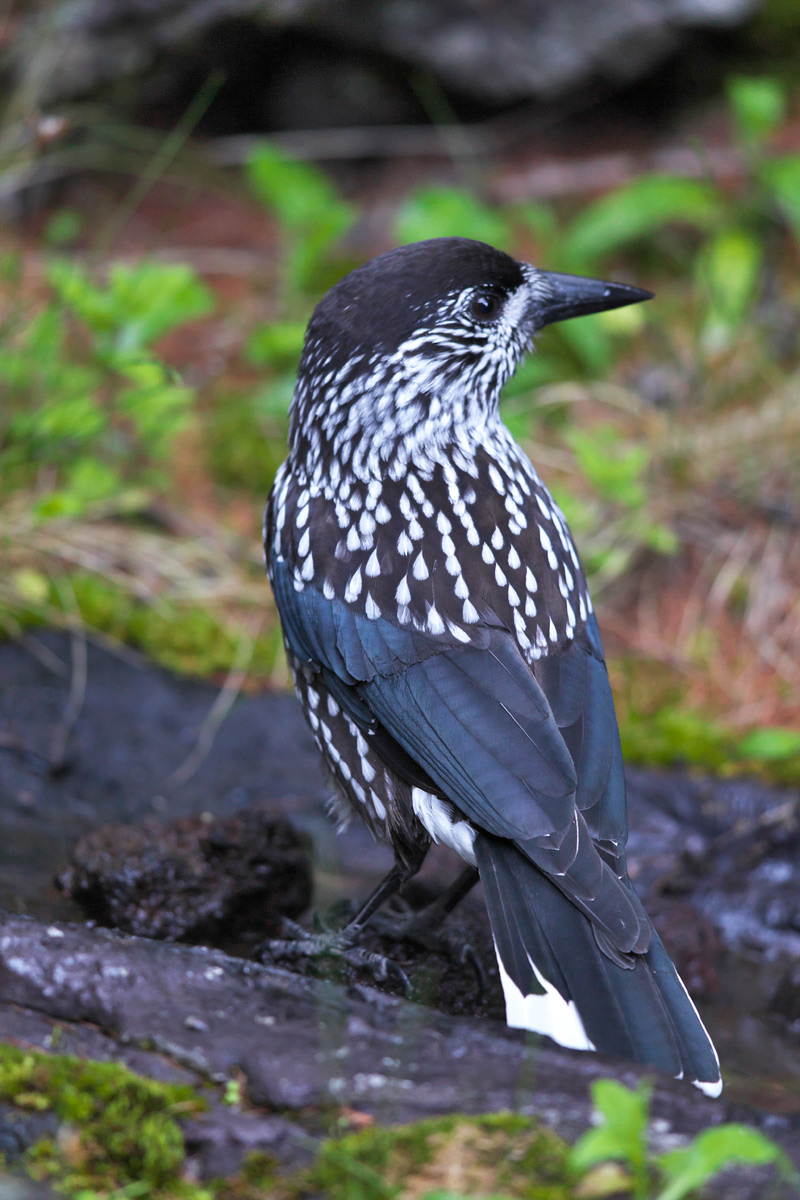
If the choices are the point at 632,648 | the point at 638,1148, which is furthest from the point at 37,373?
the point at 638,1148

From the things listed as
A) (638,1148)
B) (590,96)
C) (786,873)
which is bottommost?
(638,1148)

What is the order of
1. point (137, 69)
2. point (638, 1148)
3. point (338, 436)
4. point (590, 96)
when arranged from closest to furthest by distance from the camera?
point (638, 1148) < point (338, 436) < point (137, 69) < point (590, 96)

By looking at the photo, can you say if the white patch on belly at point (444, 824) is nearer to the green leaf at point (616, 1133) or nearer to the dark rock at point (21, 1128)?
the green leaf at point (616, 1133)

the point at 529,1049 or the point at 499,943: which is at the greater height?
the point at 499,943

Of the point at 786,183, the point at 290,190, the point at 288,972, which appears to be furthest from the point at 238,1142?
the point at 786,183

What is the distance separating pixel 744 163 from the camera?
23.2 feet

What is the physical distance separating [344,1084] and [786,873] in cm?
226

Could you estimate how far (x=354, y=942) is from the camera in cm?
327

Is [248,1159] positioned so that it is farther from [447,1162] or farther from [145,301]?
[145,301]

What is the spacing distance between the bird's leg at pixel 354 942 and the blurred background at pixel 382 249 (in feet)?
4.58

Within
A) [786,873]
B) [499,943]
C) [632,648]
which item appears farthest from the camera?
[632,648]

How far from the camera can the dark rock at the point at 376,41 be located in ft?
21.7

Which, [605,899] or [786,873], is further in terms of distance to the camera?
[786,873]

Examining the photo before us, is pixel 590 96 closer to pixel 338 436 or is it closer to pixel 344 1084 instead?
pixel 338 436
